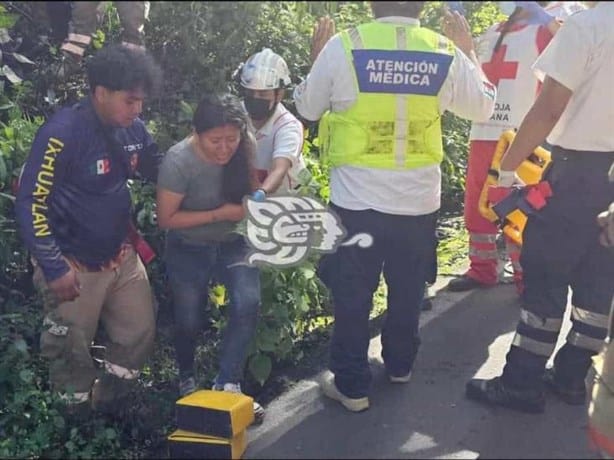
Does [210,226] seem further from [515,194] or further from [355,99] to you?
[515,194]

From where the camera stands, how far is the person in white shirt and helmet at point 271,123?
3979 millimetres

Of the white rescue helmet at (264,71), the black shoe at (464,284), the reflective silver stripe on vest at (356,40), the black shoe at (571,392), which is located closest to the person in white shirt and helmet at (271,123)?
the white rescue helmet at (264,71)

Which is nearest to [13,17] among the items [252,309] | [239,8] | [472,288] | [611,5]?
[239,8]

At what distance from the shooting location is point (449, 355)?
4.76m

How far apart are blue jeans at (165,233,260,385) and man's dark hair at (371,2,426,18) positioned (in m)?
1.10

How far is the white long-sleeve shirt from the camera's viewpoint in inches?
148

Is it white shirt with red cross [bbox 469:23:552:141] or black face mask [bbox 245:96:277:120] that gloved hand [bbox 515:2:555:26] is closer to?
white shirt with red cross [bbox 469:23:552:141]

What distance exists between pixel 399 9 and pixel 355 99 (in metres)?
0.38

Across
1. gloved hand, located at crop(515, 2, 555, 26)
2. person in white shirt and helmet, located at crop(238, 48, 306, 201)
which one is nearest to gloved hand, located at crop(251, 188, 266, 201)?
person in white shirt and helmet, located at crop(238, 48, 306, 201)

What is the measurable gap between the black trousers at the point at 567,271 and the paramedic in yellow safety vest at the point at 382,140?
1.41 ft

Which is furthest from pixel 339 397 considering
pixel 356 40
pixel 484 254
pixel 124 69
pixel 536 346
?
pixel 484 254

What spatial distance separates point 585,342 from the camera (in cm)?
414

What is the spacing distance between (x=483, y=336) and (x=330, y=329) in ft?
2.61

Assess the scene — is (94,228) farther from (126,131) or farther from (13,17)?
(13,17)
